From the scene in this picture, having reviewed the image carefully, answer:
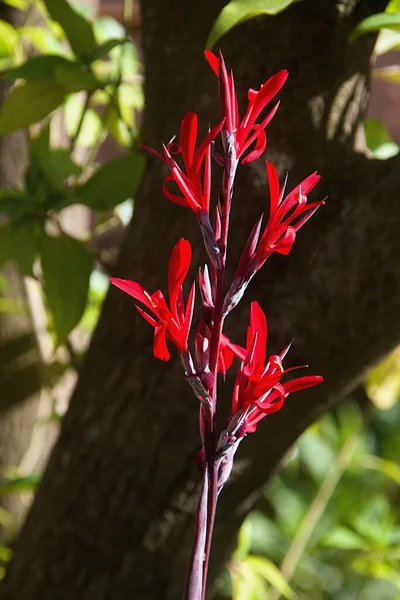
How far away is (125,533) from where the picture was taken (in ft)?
1.27

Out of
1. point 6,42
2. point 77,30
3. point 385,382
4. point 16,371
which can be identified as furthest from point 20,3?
point 385,382

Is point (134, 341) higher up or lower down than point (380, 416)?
higher up

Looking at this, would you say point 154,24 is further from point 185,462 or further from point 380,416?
point 380,416

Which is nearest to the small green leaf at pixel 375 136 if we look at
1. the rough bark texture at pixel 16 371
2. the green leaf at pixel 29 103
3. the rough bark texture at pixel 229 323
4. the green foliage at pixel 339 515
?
the rough bark texture at pixel 229 323

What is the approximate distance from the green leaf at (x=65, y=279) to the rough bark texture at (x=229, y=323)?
39 millimetres

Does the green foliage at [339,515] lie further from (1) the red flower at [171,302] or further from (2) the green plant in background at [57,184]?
(1) the red flower at [171,302]

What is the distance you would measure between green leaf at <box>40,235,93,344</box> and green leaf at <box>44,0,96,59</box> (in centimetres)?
12

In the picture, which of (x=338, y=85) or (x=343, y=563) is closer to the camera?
(x=338, y=85)

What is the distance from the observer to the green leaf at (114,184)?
0.37 meters

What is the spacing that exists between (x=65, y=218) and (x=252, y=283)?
46cm

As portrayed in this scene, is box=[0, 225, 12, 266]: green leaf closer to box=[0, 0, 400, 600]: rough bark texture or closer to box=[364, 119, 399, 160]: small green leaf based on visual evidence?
box=[0, 0, 400, 600]: rough bark texture

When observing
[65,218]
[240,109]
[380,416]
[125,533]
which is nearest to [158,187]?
[240,109]

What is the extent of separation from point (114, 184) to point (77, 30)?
0.10m

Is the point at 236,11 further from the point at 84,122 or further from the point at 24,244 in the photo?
the point at 84,122
